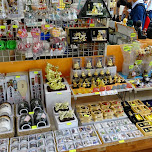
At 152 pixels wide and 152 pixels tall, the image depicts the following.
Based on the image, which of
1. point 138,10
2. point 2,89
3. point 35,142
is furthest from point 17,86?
point 138,10

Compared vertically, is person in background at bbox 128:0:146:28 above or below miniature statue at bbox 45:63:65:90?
above

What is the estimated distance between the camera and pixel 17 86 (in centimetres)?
262

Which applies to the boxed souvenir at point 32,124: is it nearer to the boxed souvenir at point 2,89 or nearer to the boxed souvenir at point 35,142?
the boxed souvenir at point 35,142

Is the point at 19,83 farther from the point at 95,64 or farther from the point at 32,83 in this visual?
the point at 95,64

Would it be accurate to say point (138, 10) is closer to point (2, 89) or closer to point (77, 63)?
point (77, 63)

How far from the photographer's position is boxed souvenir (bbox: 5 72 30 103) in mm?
2602

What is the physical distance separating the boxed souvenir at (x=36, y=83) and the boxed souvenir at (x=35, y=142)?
73cm

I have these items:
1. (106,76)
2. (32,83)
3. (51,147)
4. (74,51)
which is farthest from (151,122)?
(32,83)

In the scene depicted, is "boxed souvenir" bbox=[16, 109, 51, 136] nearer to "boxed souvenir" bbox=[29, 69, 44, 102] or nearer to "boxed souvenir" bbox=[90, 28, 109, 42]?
"boxed souvenir" bbox=[29, 69, 44, 102]

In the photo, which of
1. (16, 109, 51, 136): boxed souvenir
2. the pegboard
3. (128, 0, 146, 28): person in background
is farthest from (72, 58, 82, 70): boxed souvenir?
(128, 0, 146, 28): person in background

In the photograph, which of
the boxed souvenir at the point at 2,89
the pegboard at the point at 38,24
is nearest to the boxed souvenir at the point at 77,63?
the pegboard at the point at 38,24

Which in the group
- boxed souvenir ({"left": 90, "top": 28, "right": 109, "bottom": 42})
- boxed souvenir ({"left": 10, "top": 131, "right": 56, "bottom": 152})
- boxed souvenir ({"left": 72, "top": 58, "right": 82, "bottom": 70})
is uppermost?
boxed souvenir ({"left": 90, "top": 28, "right": 109, "bottom": 42})

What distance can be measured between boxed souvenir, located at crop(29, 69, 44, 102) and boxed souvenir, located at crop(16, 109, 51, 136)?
1.57 ft

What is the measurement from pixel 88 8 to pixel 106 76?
3.26 feet
